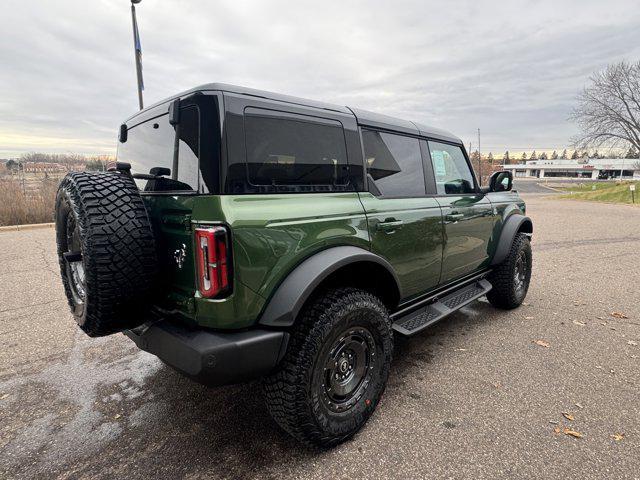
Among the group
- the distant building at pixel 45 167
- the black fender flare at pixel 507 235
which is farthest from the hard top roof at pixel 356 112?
the distant building at pixel 45 167

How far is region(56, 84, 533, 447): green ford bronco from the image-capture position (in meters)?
1.77

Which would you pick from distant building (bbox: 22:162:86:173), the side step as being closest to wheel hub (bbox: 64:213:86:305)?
the side step

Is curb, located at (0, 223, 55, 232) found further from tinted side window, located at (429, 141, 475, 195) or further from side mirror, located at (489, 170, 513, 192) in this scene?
side mirror, located at (489, 170, 513, 192)

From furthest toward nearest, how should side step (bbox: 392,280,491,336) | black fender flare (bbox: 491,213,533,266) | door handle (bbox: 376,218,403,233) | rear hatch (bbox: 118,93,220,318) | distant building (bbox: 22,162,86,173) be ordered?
distant building (bbox: 22,162,86,173) < black fender flare (bbox: 491,213,533,266) < side step (bbox: 392,280,491,336) < door handle (bbox: 376,218,403,233) < rear hatch (bbox: 118,93,220,318)

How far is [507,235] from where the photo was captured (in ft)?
13.1

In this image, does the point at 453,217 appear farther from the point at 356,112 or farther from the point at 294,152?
the point at 294,152

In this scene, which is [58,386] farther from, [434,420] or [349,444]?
[434,420]

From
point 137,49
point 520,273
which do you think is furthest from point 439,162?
point 137,49

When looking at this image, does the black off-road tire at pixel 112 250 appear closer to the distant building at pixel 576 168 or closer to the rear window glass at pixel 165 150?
the rear window glass at pixel 165 150

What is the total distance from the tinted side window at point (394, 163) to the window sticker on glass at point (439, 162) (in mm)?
257

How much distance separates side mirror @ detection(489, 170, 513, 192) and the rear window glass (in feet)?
10.5

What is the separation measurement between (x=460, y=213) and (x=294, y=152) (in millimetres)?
1867

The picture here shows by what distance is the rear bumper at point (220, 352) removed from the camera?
1.71 metres

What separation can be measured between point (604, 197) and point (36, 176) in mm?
29575
